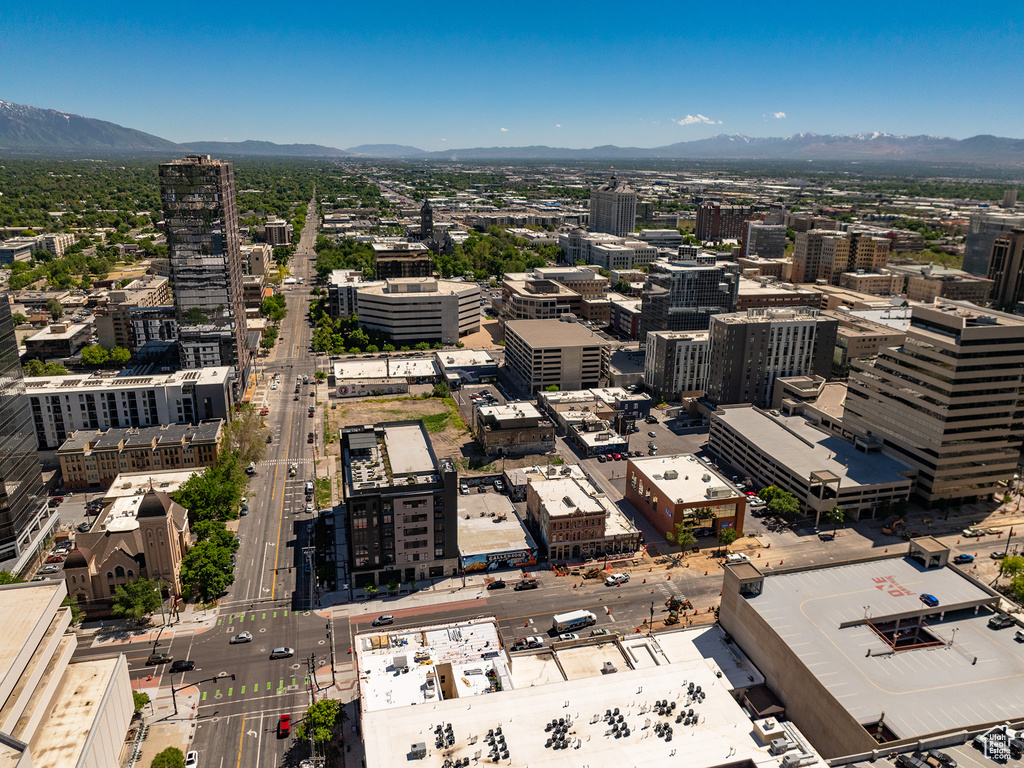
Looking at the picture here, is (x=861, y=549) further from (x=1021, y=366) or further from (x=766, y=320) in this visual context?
(x=766, y=320)

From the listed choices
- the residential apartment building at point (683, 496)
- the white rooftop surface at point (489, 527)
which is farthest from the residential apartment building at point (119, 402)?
the residential apartment building at point (683, 496)

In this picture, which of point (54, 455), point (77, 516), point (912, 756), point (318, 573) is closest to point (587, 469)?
point (318, 573)

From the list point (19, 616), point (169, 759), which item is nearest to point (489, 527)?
point (169, 759)

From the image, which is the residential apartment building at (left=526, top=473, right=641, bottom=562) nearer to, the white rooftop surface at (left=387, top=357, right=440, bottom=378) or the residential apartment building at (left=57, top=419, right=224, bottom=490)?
the residential apartment building at (left=57, top=419, right=224, bottom=490)

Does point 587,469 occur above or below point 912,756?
below

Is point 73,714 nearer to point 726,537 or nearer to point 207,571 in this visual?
point 207,571

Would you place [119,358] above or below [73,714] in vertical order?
above
